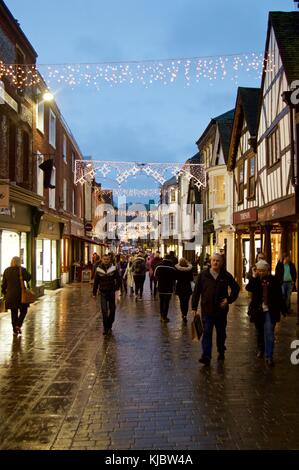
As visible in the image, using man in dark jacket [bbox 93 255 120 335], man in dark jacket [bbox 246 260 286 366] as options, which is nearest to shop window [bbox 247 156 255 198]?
man in dark jacket [bbox 93 255 120 335]

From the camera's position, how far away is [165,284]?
43.1 feet

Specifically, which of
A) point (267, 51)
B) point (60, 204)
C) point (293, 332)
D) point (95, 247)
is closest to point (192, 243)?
point (95, 247)

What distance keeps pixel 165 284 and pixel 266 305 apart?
512cm

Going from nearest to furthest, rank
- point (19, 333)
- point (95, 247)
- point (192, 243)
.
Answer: point (19, 333)
point (192, 243)
point (95, 247)

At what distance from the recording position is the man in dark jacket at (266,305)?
813cm

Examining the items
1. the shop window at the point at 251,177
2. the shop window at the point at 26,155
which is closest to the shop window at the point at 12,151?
the shop window at the point at 26,155

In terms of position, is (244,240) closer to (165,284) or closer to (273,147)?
(273,147)

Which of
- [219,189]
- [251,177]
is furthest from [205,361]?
[219,189]

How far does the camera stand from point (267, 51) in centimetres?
1703

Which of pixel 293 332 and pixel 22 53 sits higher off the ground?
pixel 22 53

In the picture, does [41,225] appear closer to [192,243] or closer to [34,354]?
[34,354]

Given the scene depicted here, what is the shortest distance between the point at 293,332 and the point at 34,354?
5475 mm

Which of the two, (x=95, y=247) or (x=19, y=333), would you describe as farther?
(x=95, y=247)
